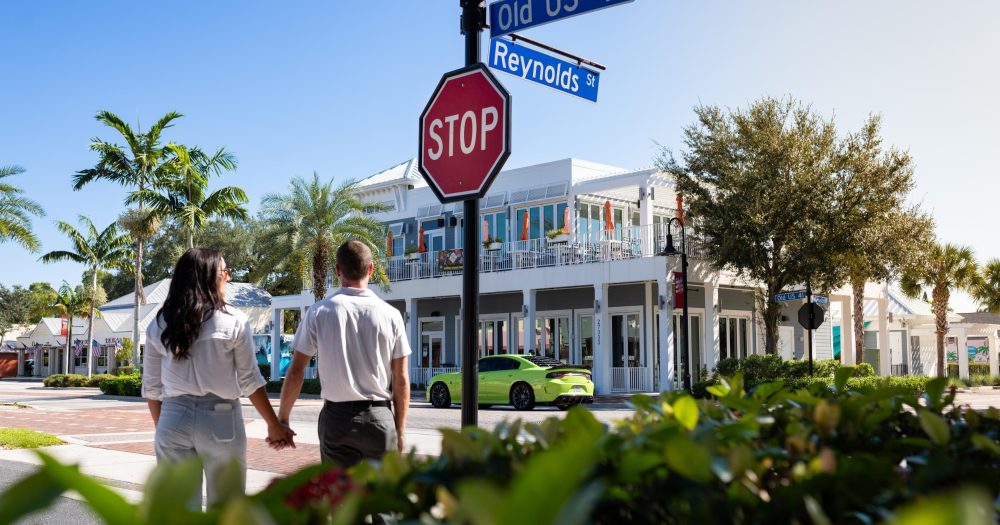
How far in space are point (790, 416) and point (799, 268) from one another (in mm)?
25117

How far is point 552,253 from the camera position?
30.6 metres

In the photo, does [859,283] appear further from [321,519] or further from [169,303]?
[321,519]

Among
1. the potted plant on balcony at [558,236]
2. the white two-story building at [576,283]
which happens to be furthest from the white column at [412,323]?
the potted plant on balcony at [558,236]

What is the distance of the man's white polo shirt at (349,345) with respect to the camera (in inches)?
180

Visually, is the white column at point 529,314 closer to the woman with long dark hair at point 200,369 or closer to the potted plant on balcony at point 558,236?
the potted plant on balcony at point 558,236

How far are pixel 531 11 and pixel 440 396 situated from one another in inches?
757

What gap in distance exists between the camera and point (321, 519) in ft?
4.56

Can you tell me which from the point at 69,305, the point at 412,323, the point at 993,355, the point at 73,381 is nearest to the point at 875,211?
the point at 412,323

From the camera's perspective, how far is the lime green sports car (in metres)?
21.4

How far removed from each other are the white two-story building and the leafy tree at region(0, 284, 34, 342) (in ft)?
177

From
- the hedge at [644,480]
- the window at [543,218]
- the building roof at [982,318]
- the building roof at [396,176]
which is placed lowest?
the hedge at [644,480]

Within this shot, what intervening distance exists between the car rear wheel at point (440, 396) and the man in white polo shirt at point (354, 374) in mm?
19174

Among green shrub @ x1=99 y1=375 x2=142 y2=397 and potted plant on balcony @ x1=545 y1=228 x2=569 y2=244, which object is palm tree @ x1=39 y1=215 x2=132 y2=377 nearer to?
green shrub @ x1=99 y1=375 x2=142 y2=397

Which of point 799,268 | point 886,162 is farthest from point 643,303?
point 886,162
